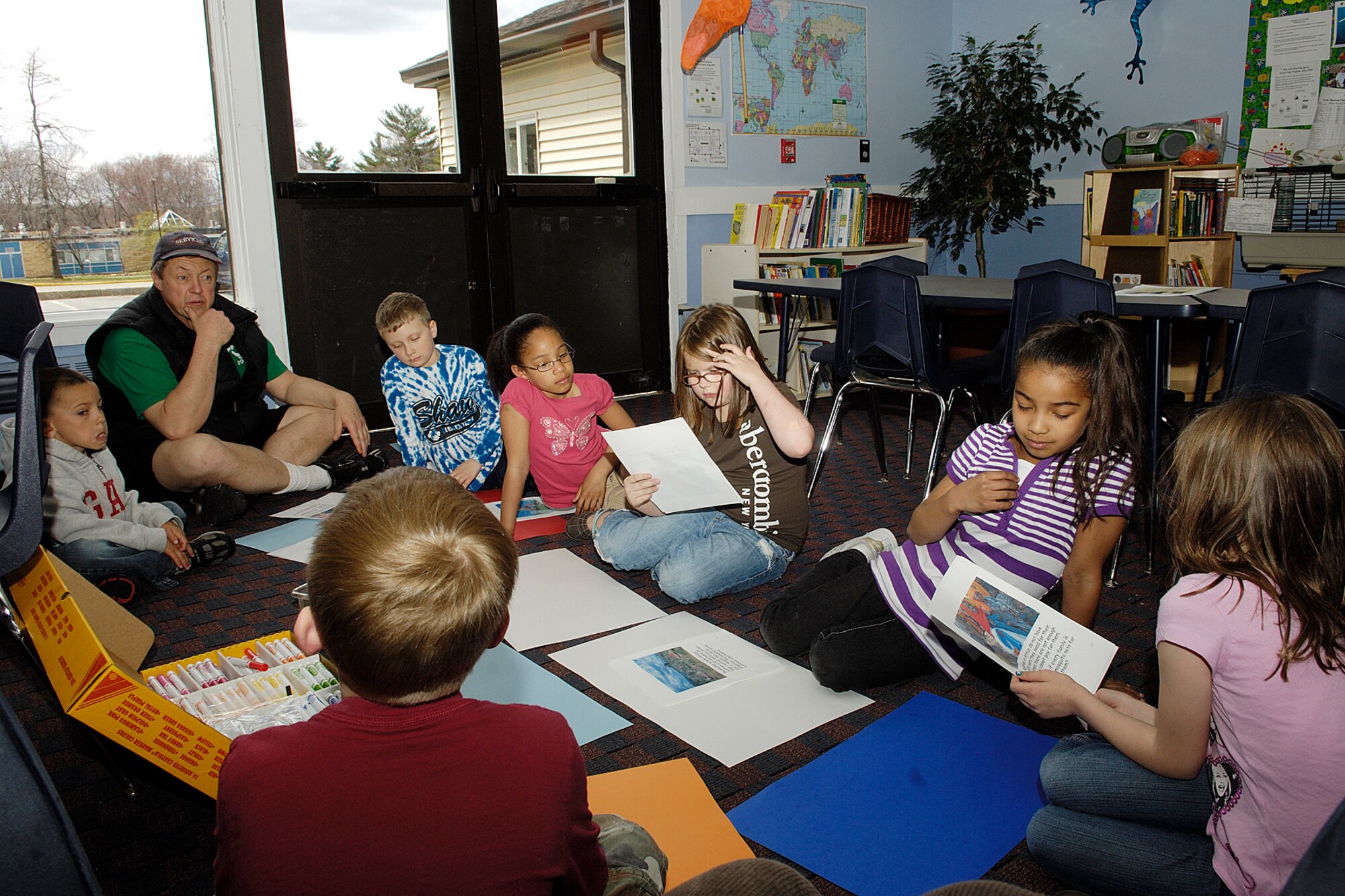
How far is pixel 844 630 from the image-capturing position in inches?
70.2

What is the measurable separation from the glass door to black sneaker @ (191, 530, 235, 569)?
1.68 meters

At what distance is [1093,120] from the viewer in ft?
17.7

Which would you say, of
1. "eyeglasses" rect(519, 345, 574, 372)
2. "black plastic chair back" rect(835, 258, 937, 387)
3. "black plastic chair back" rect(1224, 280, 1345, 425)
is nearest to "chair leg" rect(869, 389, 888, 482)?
"black plastic chair back" rect(835, 258, 937, 387)

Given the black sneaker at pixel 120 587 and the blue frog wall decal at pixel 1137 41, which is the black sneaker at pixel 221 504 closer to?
the black sneaker at pixel 120 587

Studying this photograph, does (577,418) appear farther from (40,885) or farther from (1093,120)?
(1093,120)

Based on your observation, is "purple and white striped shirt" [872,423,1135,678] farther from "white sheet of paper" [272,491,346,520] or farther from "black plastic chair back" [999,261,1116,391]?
"white sheet of paper" [272,491,346,520]

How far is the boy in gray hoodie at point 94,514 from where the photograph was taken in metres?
2.28

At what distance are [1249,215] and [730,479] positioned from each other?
3.72 metres

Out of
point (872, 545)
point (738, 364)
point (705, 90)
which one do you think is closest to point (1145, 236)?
point (705, 90)

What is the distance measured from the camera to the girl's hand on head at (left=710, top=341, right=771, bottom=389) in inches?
80.4

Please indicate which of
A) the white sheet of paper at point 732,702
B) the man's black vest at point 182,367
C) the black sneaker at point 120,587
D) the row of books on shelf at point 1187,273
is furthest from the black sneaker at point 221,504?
the row of books on shelf at point 1187,273

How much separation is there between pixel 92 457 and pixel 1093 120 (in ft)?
17.6

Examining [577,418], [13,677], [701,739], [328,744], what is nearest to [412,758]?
[328,744]

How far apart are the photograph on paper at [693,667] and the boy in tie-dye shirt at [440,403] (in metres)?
1.25
